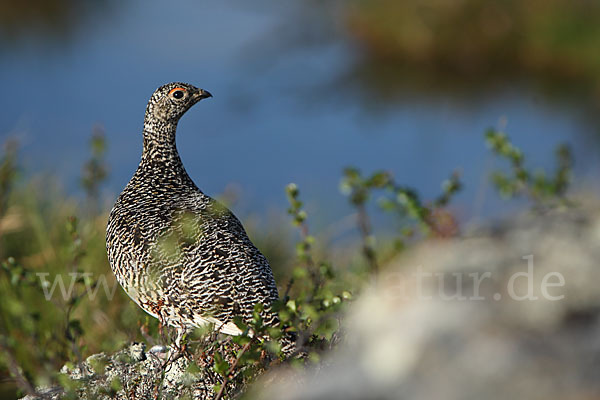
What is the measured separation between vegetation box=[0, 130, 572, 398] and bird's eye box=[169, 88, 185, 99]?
3.31ft

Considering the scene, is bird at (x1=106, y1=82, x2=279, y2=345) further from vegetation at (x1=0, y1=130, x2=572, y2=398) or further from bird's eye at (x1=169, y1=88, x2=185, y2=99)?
bird's eye at (x1=169, y1=88, x2=185, y2=99)

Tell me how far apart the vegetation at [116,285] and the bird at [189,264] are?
153mm

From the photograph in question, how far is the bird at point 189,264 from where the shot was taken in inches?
150

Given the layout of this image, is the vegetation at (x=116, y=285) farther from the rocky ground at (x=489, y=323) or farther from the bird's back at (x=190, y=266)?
the rocky ground at (x=489, y=323)

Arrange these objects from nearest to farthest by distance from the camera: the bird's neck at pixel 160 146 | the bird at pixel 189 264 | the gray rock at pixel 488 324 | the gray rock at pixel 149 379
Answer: the gray rock at pixel 488 324, the gray rock at pixel 149 379, the bird at pixel 189 264, the bird's neck at pixel 160 146

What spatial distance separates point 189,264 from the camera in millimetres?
3871

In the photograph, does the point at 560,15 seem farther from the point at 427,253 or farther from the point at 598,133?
the point at 427,253

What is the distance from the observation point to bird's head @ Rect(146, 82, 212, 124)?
496 cm

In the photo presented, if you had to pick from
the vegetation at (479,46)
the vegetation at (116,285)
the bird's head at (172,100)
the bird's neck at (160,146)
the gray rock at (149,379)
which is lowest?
the gray rock at (149,379)

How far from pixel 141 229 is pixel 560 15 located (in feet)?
59.5

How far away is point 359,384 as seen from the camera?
157cm

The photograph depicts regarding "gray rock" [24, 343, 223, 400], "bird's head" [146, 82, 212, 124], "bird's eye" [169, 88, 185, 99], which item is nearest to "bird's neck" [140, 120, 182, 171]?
"bird's head" [146, 82, 212, 124]

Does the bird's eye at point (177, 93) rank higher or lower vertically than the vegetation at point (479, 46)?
lower

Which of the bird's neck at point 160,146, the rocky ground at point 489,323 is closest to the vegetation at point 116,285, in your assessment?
the bird's neck at point 160,146
